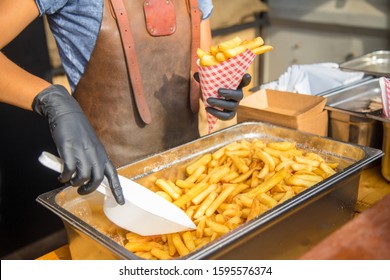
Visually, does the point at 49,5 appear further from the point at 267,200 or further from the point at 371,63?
the point at 371,63

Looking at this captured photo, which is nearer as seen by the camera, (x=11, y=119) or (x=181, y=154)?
(x=181, y=154)

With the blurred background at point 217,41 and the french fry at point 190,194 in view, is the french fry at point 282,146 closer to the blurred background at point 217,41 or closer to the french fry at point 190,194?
the french fry at point 190,194

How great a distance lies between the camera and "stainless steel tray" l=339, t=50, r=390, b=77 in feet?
10.3

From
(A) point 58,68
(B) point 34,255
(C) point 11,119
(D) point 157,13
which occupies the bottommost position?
(B) point 34,255

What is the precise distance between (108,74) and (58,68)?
152 cm

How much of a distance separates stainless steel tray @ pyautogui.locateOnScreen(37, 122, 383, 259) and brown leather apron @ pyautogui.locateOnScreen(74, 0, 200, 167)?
257 mm

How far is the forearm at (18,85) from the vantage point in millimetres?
1650

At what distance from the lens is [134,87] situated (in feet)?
6.79

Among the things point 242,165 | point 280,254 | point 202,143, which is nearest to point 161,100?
point 202,143

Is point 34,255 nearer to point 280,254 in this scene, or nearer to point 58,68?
point 58,68

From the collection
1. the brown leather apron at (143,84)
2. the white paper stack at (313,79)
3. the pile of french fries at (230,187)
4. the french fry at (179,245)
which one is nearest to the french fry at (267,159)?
the pile of french fries at (230,187)

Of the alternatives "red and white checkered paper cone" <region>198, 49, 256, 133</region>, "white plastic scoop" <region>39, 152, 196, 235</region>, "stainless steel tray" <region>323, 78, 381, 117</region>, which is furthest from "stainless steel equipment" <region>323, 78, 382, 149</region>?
"white plastic scoop" <region>39, 152, 196, 235</region>

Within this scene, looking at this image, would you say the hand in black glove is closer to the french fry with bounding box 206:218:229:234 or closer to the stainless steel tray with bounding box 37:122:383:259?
the stainless steel tray with bounding box 37:122:383:259

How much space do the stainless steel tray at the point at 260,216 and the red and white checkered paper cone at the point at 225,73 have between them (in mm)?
233
